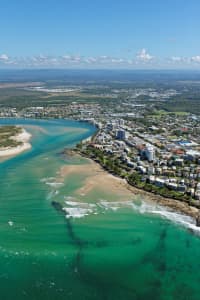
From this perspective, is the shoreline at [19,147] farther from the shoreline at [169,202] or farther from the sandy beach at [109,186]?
the shoreline at [169,202]

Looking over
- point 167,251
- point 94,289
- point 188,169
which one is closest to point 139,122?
point 188,169

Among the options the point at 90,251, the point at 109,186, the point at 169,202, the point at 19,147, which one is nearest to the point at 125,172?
the point at 109,186

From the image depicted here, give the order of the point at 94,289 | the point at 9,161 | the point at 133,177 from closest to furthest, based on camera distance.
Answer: the point at 94,289
the point at 133,177
the point at 9,161

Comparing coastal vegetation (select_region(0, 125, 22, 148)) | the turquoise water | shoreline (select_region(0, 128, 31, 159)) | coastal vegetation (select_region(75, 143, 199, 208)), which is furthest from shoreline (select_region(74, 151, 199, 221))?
coastal vegetation (select_region(0, 125, 22, 148))

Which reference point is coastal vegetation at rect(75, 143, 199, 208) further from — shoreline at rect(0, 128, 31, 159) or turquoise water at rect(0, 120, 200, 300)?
shoreline at rect(0, 128, 31, 159)

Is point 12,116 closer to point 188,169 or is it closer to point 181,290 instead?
point 188,169
